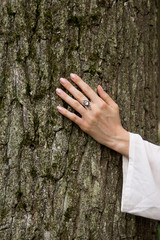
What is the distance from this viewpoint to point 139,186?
5.65 ft

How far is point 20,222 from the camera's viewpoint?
160cm

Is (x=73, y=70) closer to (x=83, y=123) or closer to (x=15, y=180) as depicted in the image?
(x=83, y=123)

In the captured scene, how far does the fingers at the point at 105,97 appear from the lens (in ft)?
5.57

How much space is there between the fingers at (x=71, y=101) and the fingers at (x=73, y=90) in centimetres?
3

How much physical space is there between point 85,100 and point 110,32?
50 cm

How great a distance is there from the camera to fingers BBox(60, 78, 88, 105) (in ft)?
5.33

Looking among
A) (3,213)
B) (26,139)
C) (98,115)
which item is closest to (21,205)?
(3,213)

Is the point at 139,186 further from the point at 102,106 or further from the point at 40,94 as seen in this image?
the point at 40,94

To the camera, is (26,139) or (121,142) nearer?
(26,139)

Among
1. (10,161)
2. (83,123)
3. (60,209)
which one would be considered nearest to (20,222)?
(60,209)

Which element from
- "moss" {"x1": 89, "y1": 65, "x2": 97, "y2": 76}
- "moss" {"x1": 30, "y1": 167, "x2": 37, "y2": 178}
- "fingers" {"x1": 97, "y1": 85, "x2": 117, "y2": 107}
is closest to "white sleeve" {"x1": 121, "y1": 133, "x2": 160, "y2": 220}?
"fingers" {"x1": 97, "y1": 85, "x2": 117, "y2": 107}

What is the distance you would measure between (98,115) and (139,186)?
0.53 metres

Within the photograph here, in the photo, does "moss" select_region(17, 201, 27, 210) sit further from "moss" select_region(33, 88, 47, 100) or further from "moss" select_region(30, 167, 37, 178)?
"moss" select_region(33, 88, 47, 100)

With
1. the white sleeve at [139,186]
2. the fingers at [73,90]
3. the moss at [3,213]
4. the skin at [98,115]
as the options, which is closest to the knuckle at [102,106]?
the skin at [98,115]
